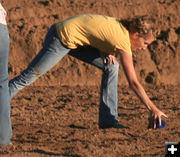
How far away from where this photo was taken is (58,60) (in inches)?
263

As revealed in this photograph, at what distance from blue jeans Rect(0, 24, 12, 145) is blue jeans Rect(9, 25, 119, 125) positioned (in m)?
0.42

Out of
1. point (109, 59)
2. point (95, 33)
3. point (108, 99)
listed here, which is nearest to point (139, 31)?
point (95, 33)

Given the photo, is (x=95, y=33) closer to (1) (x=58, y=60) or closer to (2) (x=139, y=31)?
(2) (x=139, y=31)

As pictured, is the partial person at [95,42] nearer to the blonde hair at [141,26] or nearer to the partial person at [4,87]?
the blonde hair at [141,26]

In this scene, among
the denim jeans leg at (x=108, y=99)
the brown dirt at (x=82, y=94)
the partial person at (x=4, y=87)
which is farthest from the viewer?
the denim jeans leg at (x=108, y=99)

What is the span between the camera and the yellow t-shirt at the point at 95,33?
625cm

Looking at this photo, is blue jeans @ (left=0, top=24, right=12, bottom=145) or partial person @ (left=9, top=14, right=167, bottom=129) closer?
blue jeans @ (left=0, top=24, right=12, bottom=145)

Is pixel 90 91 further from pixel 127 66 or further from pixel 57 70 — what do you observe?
pixel 127 66

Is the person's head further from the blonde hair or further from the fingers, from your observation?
the fingers

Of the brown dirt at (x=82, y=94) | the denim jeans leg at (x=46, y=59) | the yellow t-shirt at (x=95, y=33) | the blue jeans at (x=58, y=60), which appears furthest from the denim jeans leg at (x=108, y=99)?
the denim jeans leg at (x=46, y=59)

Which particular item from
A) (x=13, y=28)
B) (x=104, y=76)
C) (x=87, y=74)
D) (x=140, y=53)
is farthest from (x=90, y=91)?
(x=104, y=76)

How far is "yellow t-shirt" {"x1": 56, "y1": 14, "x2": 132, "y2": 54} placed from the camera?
625 centimetres

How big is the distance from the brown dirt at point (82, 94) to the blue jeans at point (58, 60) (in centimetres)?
30

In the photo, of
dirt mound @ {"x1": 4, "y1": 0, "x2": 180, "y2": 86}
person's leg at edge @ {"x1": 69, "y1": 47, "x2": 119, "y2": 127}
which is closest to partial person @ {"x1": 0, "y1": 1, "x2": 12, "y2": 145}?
person's leg at edge @ {"x1": 69, "y1": 47, "x2": 119, "y2": 127}
